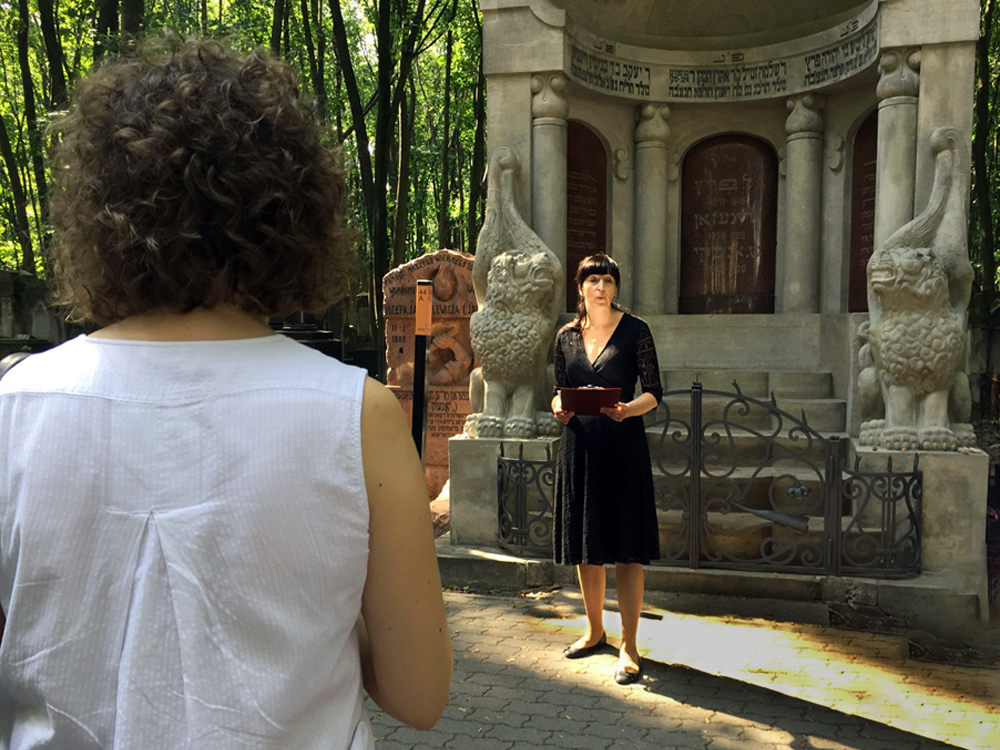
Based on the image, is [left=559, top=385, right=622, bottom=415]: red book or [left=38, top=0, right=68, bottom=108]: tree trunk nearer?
[left=559, top=385, right=622, bottom=415]: red book

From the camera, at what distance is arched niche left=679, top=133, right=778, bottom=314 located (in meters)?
8.80

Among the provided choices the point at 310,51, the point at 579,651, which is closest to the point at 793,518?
the point at 579,651

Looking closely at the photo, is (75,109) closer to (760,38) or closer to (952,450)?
(952,450)

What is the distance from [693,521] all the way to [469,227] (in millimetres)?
16307

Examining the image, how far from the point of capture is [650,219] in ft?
29.0

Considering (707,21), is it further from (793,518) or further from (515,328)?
(793,518)

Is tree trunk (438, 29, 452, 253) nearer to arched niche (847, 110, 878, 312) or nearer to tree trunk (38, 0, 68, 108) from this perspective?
tree trunk (38, 0, 68, 108)

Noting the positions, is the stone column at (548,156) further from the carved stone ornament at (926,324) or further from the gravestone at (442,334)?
the gravestone at (442,334)

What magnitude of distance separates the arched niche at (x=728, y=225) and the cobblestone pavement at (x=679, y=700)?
4.35 meters

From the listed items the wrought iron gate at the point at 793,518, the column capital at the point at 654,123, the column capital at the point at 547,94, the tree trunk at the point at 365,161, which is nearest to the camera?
the wrought iron gate at the point at 793,518

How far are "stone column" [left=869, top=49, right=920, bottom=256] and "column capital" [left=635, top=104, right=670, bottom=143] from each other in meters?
2.28

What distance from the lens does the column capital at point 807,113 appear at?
8.29 metres

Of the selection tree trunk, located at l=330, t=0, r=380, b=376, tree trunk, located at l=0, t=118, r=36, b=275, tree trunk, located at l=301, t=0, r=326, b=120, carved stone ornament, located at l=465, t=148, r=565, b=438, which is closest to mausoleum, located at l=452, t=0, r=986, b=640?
carved stone ornament, located at l=465, t=148, r=565, b=438

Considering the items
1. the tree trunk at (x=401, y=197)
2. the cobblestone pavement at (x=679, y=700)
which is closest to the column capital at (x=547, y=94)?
the cobblestone pavement at (x=679, y=700)
